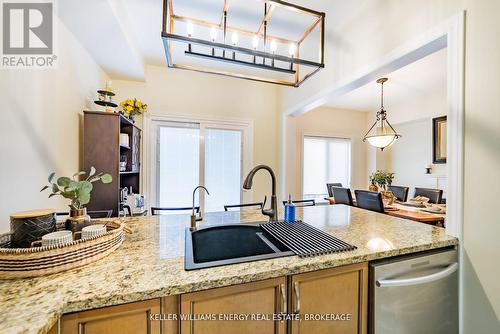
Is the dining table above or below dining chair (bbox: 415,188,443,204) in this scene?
below

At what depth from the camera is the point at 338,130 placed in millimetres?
4887

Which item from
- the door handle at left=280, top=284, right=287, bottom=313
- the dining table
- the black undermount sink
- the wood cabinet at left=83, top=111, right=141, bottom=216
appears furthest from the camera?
the dining table

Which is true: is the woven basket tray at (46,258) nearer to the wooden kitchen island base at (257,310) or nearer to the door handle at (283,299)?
the wooden kitchen island base at (257,310)

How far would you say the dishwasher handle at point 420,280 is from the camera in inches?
39.0

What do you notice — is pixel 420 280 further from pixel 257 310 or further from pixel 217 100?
pixel 217 100

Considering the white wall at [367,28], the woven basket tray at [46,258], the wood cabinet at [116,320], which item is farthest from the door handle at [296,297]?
the white wall at [367,28]

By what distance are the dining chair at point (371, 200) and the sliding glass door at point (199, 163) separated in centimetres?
191

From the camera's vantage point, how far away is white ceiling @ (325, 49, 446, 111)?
285cm

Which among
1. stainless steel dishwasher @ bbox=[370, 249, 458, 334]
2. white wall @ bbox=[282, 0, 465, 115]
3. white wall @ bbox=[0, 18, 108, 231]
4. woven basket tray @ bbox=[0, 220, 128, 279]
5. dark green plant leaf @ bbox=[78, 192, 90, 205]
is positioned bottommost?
stainless steel dishwasher @ bbox=[370, 249, 458, 334]

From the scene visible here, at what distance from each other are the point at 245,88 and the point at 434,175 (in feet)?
12.8

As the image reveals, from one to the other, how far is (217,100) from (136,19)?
1.56 meters

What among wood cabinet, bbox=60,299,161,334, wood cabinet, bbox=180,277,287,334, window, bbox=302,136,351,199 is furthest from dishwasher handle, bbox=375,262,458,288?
window, bbox=302,136,351,199

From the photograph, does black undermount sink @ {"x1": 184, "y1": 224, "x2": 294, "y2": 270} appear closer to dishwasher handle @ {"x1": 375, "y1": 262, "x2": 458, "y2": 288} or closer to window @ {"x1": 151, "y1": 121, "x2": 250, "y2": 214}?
dishwasher handle @ {"x1": 375, "y1": 262, "x2": 458, "y2": 288}

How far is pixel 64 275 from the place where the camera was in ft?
2.49
